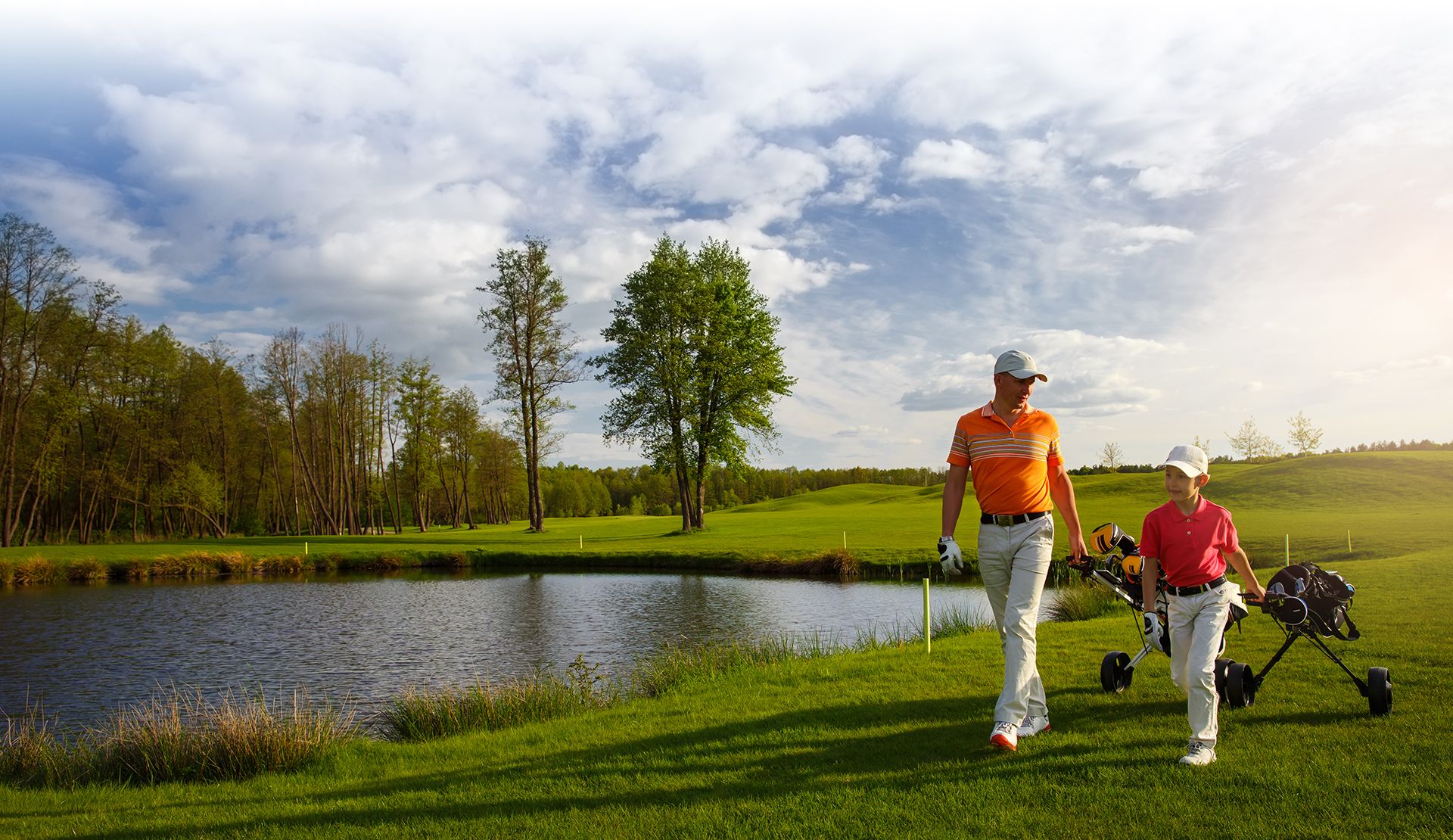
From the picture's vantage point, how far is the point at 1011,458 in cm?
610

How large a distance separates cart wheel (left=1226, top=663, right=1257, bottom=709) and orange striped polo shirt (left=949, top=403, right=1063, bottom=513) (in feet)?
6.56

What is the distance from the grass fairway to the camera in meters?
4.70

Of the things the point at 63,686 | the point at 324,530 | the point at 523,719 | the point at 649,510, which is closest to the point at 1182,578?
the point at 523,719

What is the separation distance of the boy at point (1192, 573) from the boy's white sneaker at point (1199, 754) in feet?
0.10

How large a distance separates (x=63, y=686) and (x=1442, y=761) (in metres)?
18.9

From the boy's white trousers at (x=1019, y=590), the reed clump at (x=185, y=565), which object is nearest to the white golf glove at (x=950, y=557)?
the boy's white trousers at (x=1019, y=590)

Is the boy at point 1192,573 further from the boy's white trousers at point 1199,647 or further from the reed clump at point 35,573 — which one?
the reed clump at point 35,573

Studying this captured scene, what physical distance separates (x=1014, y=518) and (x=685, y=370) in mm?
36531

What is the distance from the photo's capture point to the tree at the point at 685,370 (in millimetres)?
42438

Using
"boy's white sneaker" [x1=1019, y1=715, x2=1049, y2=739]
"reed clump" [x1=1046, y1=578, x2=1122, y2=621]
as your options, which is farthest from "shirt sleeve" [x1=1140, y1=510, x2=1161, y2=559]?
"reed clump" [x1=1046, y1=578, x2=1122, y2=621]

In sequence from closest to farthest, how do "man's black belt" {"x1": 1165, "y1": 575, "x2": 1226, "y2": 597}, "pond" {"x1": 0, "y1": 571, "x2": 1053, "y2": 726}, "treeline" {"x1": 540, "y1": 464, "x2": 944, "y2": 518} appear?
"man's black belt" {"x1": 1165, "y1": 575, "x2": 1226, "y2": 597}, "pond" {"x1": 0, "y1": 571, "x2": 1053, "y2": 726}, "treeline" {"x1": 540, "y1": 464, "x2": 944, "y2": 518}

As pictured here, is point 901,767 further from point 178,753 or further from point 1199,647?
point 178,753

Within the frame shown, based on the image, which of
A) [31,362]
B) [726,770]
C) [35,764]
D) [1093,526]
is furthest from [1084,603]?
[31,362]

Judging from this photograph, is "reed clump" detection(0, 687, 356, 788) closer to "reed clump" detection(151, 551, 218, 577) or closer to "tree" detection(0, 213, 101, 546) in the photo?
"reed clump" detection(151, 551, 218, 577)
